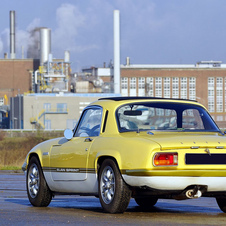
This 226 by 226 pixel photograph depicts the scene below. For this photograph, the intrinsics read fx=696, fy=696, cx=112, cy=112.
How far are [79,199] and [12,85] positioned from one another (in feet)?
417

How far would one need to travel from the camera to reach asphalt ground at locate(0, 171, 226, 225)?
8312 mm

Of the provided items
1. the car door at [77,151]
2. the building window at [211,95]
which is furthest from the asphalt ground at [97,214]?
the building window at [211,95]

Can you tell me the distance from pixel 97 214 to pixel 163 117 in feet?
5.98

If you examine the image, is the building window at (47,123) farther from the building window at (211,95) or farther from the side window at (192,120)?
the side window at (192,120)

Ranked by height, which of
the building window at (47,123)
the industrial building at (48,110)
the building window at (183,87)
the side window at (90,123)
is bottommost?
the building window at (47,123)

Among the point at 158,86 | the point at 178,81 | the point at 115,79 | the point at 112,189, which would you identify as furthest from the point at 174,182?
the point at 178,81

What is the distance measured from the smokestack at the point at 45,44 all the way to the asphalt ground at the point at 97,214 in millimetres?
121770

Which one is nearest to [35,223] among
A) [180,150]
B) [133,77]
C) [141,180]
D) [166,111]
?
[141,180]

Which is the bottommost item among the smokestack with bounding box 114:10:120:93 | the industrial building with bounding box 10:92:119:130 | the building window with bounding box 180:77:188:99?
the industrial building with bounding box 10:92:119:130

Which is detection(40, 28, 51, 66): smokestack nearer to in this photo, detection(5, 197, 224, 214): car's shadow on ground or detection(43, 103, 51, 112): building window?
detection(43, 103, 51, 112): building window

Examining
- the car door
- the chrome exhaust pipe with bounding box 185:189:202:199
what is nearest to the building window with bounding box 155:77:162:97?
the car door

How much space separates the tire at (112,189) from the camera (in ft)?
29.0

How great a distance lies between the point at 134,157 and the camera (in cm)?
870

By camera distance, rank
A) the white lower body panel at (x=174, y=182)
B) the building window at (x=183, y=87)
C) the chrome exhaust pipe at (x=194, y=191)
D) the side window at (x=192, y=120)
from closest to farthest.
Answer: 1. the white lower body panel at (x=174, y=182)
2. the chrome exhaust pipe at (x=194, y=191)
3. the side window at (x=192, y=120)
4. the building window at (x=183, y=87)
